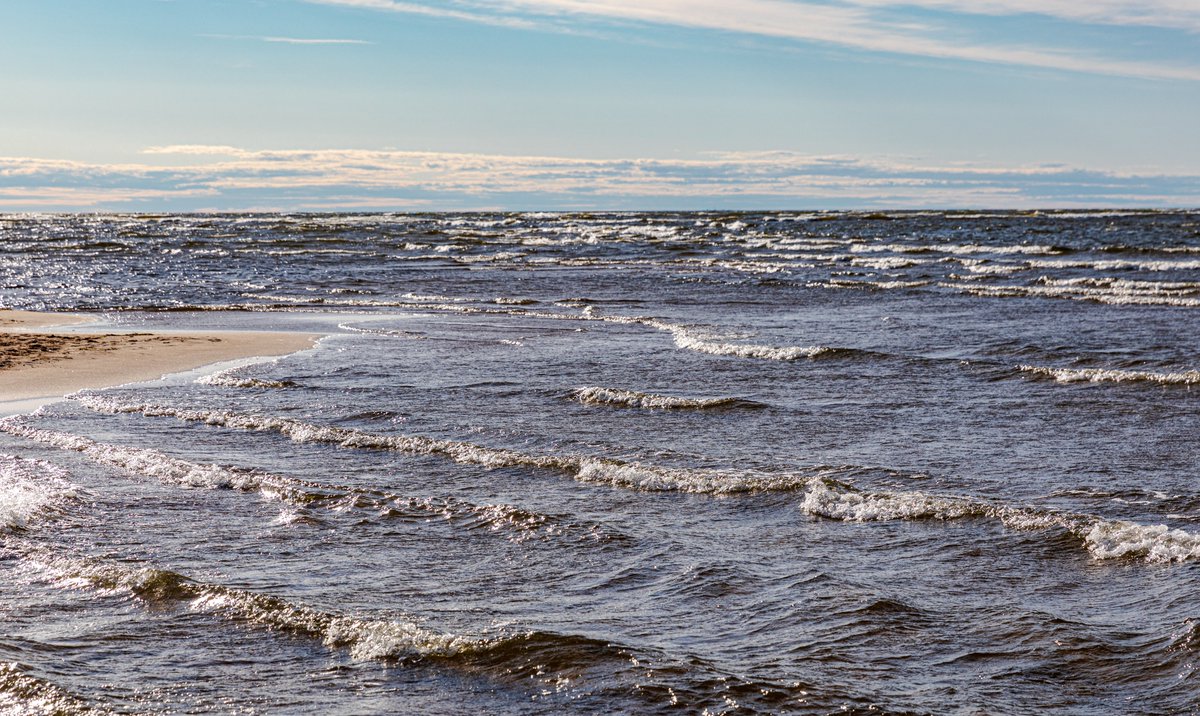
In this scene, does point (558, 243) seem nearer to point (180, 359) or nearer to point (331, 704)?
point (180, 359)

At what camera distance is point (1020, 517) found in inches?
334

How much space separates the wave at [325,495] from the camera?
8.57 meters

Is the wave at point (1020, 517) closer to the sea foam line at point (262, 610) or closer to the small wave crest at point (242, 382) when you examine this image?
the sea foam line at point (262, 610)

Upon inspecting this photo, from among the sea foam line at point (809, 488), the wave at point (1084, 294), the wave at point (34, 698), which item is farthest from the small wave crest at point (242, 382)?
the wave at point (1084, 294)

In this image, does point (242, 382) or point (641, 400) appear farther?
point (242, 382)

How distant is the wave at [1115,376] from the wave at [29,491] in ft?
39.4

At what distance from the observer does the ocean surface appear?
573cm

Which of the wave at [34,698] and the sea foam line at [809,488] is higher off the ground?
the sea foam line at [809,488]

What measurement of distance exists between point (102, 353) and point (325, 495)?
10.8 meters

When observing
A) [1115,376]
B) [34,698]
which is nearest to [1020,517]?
[34,698]

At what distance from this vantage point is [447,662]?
5.95m

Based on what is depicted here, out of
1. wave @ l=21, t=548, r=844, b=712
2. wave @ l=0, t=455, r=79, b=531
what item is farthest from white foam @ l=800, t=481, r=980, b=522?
wave @ l=0, t=455, r=79, b=531

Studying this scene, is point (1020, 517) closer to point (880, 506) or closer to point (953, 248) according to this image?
point (880, 506)

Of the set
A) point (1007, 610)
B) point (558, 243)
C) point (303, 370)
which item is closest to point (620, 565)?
point (1007, 610)
